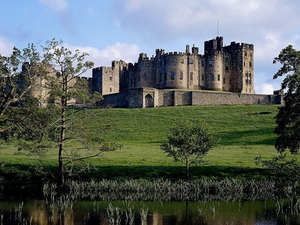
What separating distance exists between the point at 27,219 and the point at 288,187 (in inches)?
741

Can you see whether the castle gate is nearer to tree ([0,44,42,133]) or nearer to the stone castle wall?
the stone castle wall

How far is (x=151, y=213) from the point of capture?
2339 cm

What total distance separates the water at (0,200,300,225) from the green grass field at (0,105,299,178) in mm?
6808

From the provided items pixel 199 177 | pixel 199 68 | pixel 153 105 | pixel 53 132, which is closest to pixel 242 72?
pixel 199 68

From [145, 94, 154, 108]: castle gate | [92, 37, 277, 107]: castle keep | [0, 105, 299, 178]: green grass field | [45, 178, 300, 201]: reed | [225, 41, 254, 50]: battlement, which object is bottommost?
[45, 178, 300, 201]: reed

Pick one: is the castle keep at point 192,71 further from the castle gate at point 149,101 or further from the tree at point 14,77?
the tree at point 14,77

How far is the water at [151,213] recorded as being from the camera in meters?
21.6

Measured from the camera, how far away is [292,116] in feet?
95.5

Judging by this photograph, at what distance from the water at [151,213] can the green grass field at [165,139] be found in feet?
22.3

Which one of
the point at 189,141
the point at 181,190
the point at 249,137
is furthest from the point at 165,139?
the point at 181,190

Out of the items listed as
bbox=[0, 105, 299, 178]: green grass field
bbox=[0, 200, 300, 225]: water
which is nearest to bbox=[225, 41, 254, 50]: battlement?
bbox=[0, 105, 299, 178]: green grass field

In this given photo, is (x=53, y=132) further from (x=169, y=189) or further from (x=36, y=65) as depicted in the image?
(x=169, y=189)

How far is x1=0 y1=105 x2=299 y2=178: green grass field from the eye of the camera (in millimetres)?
34344

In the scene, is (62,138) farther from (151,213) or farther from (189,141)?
(151,213)
